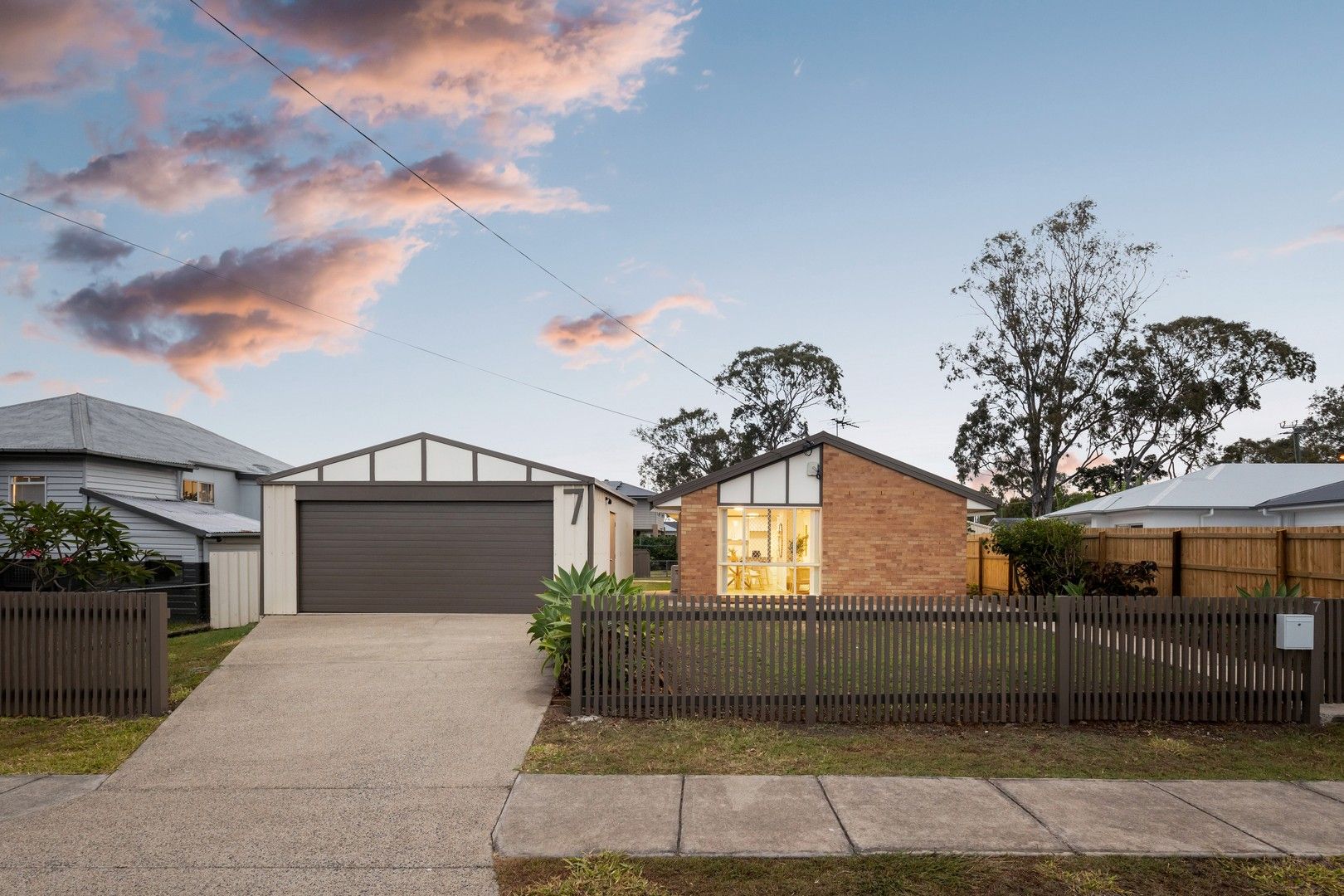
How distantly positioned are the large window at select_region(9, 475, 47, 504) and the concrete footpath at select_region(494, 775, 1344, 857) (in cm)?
2349

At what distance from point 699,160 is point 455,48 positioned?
19.9 ft

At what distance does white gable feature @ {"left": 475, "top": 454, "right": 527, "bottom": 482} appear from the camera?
1780 centimetres

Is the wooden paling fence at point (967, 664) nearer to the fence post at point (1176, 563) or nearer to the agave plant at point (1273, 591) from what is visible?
the agave plant at point (1273, 591)

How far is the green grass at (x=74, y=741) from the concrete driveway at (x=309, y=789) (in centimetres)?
21

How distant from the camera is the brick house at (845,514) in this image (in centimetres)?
1941

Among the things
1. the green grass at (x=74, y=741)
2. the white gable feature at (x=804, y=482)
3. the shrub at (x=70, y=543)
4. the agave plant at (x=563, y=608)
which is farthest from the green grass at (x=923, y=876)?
the white gable feature at (x=804, y=482)

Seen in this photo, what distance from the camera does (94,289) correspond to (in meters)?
18.5

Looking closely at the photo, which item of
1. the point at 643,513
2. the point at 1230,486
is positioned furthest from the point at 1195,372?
the point at 643,513

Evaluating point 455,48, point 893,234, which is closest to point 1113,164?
point 893,234

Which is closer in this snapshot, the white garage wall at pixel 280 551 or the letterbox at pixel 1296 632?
the letterbox at pixel 1296 632

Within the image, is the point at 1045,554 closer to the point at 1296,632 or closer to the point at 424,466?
the point at 1296,632

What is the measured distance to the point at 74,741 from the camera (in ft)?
26.6

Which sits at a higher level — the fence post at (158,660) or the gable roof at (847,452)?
the gable roof at (847,452)

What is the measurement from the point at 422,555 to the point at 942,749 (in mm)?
12251
